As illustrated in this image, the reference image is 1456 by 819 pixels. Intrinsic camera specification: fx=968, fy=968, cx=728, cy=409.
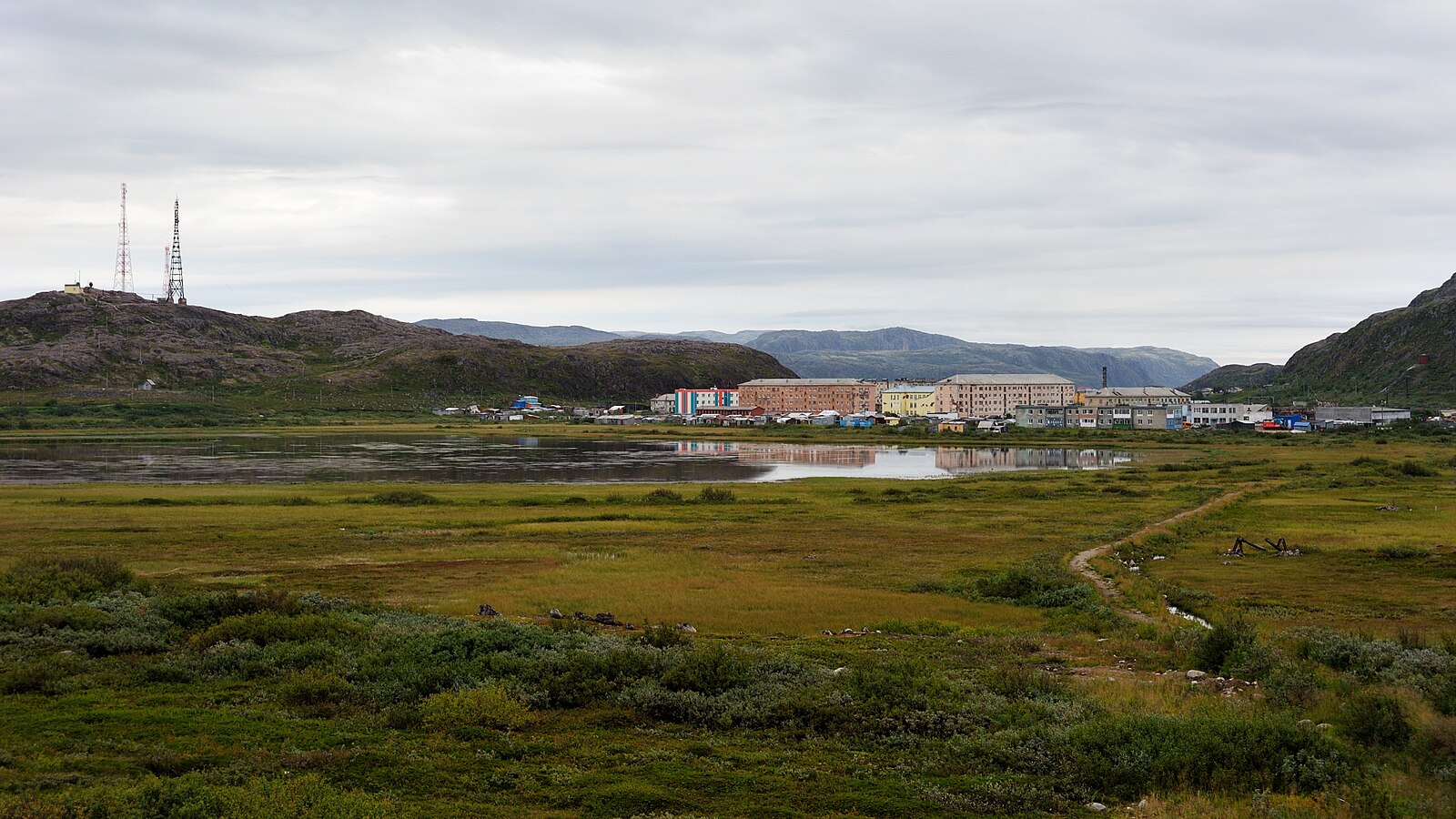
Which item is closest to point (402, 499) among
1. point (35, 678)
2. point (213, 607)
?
point (213, 607)

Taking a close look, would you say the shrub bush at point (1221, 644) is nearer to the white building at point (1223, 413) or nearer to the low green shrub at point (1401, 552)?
the low green shrub at point (1401, 552)

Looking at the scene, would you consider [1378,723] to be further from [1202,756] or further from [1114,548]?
[1114,548]

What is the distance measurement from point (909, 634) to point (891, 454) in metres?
93.1

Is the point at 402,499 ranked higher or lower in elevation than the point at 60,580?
lower

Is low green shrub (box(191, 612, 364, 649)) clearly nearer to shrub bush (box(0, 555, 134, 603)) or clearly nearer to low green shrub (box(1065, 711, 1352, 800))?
shrub bush (box(0, 555, 134, 603))

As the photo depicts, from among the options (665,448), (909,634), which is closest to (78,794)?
(909,634)

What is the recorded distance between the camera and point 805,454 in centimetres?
11344

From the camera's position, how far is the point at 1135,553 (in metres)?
35.0

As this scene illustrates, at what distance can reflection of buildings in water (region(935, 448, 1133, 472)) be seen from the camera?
90688 millimetres

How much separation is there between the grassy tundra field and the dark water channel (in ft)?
136

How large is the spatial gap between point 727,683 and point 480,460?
269 ft

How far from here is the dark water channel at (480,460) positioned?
75.5 m

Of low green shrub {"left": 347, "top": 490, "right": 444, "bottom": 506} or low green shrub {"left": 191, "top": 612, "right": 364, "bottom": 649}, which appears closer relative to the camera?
low green shrub {"left": 191, "top": 612, "right": 364, "bottom": 649}

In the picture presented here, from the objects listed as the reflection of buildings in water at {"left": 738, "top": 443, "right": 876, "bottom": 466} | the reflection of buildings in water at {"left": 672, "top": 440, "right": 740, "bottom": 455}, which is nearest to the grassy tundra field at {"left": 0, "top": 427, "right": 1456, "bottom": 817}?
the reflection of buildings in water at {"left": 738, "top": 443, "right": 876, "bottom": 466}
